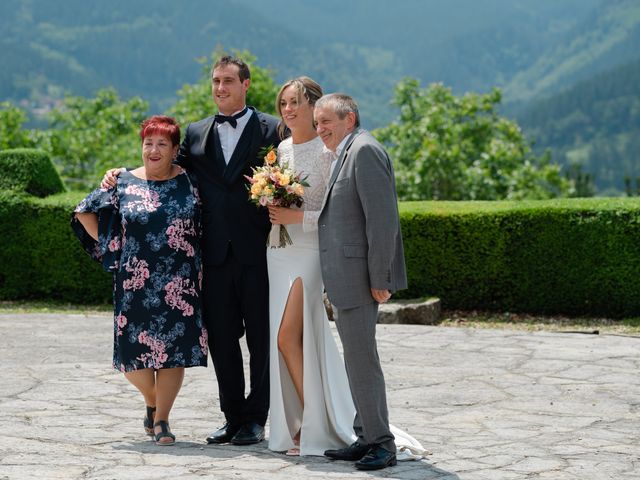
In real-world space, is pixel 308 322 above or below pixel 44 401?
above

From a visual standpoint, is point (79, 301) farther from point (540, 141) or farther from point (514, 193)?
point (540, 141)

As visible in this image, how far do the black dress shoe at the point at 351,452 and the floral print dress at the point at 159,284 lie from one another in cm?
88

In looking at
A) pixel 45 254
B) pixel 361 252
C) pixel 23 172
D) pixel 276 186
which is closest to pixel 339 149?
pixel 276 186

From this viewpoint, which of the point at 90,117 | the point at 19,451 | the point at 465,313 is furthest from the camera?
the point at 90,117

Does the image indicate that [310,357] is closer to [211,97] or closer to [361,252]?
[361,252]

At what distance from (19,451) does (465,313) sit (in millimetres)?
7411

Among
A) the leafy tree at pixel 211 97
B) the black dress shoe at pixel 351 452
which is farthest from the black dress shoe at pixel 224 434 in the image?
the leafy tree at pixel 211 97

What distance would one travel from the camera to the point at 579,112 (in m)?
128

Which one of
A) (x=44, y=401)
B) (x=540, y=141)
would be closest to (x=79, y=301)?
(x=44, y=401)

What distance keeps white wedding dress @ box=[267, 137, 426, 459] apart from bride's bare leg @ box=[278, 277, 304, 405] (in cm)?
3

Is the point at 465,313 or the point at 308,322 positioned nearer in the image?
the point at 308,322

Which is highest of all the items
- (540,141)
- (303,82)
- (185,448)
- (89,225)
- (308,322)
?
(540,141)

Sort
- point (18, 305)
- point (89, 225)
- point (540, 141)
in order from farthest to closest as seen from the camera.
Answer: point (540, 141) < point (18, 305) < point (89, 225)

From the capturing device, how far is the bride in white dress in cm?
553
